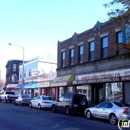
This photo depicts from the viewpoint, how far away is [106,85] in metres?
24.4

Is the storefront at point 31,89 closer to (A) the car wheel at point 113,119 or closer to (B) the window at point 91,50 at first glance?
(B) the window at point 91,50

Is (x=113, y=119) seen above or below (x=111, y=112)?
below

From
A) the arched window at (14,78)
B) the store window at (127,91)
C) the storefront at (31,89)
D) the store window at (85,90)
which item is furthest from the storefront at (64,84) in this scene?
the arched window at (14,78)

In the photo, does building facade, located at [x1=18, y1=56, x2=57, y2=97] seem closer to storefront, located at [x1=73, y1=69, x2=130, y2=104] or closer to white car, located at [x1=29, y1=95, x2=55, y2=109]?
storefront, located at [x1=73, y1=69, x2=130, y2=104]

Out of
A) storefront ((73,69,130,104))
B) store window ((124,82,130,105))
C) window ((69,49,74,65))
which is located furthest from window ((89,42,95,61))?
store window ((124,82,130,105))

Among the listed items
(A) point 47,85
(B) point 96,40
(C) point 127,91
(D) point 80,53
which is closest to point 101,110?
(C) point 127,91

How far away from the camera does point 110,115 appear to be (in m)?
15.2

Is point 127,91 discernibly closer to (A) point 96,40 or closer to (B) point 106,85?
(B) point 106,85

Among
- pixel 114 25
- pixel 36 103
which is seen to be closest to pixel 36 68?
pixel 36 103

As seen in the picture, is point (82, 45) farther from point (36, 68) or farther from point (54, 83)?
point (36, 68)

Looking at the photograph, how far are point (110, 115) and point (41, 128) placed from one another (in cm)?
525

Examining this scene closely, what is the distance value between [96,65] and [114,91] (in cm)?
372

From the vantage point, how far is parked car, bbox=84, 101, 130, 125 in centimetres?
1437

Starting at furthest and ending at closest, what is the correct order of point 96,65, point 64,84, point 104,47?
point 64,84
point 96,65
point 104,47
